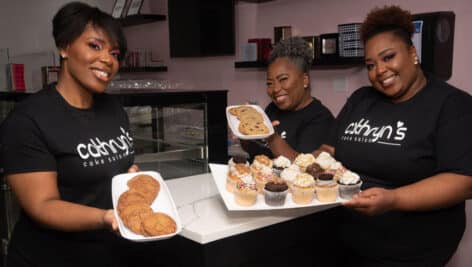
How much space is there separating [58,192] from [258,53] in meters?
2.52

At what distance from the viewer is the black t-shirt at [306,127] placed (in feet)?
6.48

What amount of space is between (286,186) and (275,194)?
5cm

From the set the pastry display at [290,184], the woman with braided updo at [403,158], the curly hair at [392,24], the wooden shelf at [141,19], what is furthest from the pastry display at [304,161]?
the wooden shelf at [141,19]

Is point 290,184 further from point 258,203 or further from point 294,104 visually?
point 294,104

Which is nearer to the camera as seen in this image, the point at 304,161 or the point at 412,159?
the point at 412,159

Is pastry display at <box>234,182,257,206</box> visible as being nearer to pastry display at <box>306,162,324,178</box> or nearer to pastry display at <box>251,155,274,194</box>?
pastry display at <box>251,155,274,194</box>

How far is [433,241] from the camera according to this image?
153 cm

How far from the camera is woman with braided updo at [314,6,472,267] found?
4.70 feet

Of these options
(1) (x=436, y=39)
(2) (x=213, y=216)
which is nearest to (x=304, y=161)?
(2) (x=213, y=216)

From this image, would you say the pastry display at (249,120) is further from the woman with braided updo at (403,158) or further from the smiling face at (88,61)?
the smiling face at (88,61)

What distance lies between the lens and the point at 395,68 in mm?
1600

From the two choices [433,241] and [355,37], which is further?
[355,37]

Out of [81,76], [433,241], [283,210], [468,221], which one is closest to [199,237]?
[283,210]

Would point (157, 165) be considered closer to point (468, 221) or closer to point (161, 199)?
point (161, 199)
